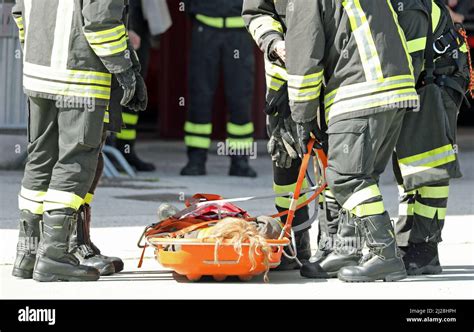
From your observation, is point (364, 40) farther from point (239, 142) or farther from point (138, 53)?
point (138, 53)

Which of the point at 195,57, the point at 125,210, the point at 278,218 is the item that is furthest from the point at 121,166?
the point at 278,218

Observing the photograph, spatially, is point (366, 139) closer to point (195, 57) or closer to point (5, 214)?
point (5, 214)

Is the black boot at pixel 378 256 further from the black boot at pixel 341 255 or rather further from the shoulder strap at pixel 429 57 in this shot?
the shoulder strap at pixel 429 57

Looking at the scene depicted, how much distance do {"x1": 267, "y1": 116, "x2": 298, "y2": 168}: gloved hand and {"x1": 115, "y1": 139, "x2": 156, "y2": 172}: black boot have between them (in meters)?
4.76

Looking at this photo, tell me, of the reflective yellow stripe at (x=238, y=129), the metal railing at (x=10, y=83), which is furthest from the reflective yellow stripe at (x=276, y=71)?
the metal railing at (x=10, y=83)

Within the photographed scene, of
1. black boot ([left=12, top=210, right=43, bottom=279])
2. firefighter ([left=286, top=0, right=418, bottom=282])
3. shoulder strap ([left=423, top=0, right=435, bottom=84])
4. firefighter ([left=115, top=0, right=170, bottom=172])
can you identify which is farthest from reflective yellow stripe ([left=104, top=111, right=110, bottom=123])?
firefighter ([left=115, top=0, right=170, bottom=172])

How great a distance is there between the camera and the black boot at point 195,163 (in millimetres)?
11406

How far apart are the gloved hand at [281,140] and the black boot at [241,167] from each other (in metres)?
4.34

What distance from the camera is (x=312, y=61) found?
6344 millimetres

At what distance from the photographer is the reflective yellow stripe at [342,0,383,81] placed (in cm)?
636

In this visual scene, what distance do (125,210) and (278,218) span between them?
2474mm

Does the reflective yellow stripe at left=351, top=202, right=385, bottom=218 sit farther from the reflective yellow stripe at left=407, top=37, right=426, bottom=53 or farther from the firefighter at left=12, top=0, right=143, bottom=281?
the firefighter at left=12, top=0, right=143, bottom=281

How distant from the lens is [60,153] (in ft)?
21.4

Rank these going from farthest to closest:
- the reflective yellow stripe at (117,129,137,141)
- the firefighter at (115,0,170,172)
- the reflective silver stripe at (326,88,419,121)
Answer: the reflective yellow stripe at (117,129,137,141) → the firefighter at (115,0,170,172) → the reflective silver stripe at (326,88,419,121)
